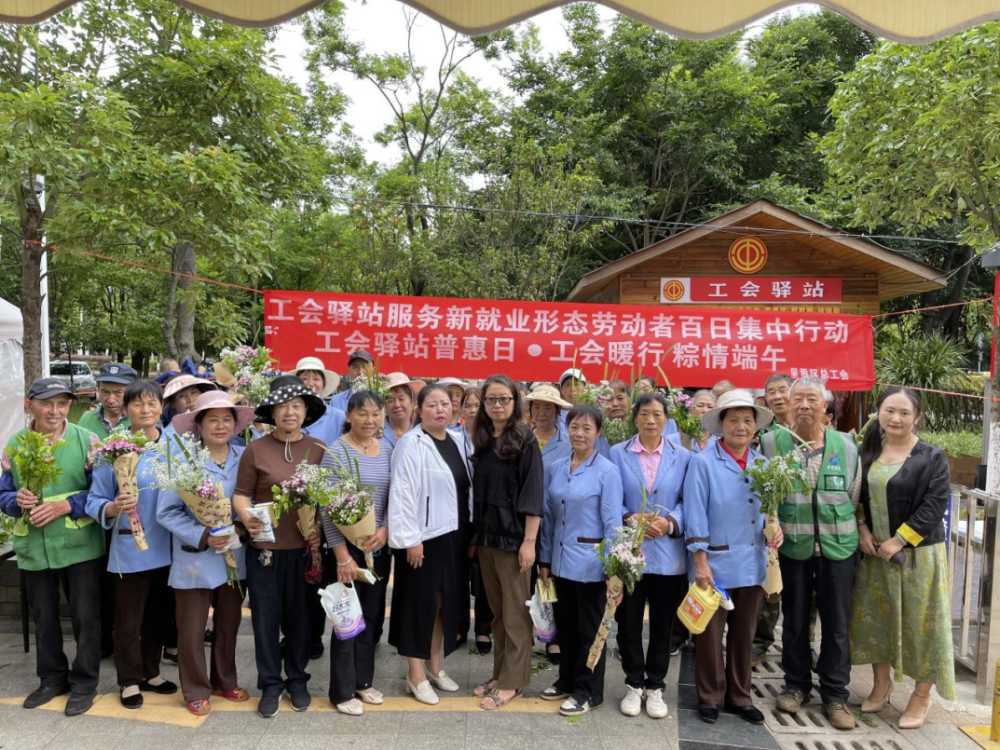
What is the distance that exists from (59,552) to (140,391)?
3.20ft

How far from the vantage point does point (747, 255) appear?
36.0 feet

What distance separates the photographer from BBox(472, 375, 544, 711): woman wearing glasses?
3885mm

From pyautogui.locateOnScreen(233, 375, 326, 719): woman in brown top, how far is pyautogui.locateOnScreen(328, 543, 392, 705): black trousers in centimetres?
19

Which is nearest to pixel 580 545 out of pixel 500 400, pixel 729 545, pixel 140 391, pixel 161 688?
pixel 729 545


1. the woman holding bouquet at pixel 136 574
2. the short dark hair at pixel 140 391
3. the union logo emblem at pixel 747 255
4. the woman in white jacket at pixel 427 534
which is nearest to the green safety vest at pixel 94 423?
the short dark hair at pixel 140 391

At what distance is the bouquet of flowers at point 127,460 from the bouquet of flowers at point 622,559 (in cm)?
248

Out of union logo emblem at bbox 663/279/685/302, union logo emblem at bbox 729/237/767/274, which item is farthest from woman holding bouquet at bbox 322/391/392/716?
union logo emblem at bbox 729/237/767/274

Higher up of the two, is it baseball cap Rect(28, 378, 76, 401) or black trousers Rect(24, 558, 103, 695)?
baseball cap Rect(28, 378, 76, 401)

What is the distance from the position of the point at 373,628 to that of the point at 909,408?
3.29 meters

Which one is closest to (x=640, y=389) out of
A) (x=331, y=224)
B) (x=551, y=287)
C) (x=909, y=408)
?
(x=909, y=408)

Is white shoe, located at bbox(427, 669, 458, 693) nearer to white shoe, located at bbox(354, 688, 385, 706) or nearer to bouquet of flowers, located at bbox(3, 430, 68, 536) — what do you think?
white shoe, located at bbox(354, 688, 385, 706)

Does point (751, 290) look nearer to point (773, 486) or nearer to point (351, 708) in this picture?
point (773, 486)

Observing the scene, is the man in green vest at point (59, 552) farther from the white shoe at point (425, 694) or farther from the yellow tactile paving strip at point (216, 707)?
the white shoe at point (425, 694)

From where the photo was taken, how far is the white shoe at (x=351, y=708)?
383cm
